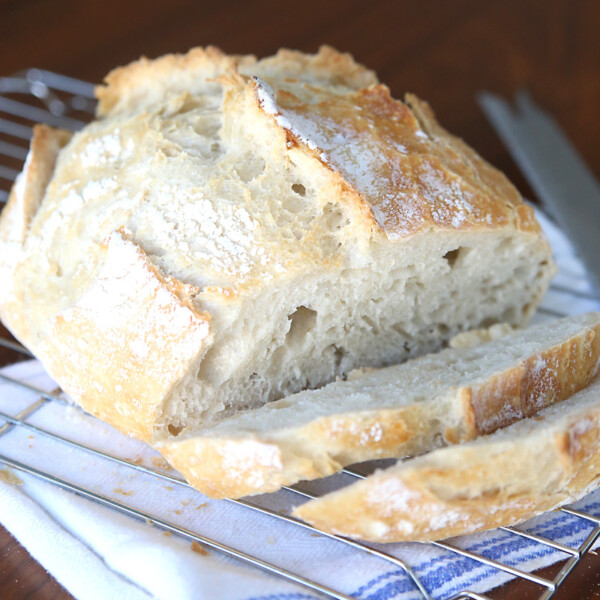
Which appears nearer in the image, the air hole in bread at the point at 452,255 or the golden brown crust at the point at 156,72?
the air hole in bread at the point at 452,255

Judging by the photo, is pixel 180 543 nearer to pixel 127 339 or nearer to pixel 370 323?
pixel 127 339

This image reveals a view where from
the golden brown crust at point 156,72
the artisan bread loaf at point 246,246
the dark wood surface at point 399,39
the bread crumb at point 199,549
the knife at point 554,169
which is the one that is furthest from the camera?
the dark wood surface at point 399,39

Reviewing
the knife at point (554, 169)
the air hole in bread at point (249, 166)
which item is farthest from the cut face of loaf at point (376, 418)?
the knife at point (554, 169)

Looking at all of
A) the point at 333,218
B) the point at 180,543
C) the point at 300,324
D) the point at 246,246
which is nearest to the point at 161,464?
the point at 180,543

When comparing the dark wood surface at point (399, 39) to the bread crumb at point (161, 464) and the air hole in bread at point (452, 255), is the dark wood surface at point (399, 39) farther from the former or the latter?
the bread crumb at point (161, 464)

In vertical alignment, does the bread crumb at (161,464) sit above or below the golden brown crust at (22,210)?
below

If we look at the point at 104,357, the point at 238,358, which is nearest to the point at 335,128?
the point at 238,358
